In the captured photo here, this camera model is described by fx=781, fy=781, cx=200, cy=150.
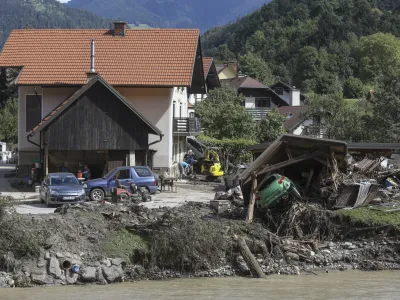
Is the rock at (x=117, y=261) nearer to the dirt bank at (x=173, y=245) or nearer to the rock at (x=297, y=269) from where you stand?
the dirt bank at (x=173, y=245)

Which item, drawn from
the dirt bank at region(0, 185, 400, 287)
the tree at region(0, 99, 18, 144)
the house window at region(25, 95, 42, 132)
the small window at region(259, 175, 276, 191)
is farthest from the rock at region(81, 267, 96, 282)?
the tree at region(0, 99, 18, 144)

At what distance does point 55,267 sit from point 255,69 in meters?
103

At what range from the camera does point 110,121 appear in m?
39.2

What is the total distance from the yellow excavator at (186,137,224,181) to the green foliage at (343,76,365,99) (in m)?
62.7

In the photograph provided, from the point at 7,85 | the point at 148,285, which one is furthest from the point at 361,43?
the point at 148,285

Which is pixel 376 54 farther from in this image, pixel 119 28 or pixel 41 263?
pixel 41 263

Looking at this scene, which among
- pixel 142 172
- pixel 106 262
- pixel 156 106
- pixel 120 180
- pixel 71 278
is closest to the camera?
pixel 71 278

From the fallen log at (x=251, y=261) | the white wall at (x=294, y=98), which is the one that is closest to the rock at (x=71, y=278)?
the fallen log at (x=251, y=261)

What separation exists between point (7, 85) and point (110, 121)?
47359mm

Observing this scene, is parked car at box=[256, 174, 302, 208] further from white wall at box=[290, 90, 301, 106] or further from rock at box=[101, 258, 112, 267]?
white wall at box=[290, 90, 301, 106]

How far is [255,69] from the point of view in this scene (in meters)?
123

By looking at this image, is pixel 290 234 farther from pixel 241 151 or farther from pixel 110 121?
pixel 241 151

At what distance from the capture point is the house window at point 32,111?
1705 inches

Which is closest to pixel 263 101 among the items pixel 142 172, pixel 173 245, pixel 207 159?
pixel 207 159
